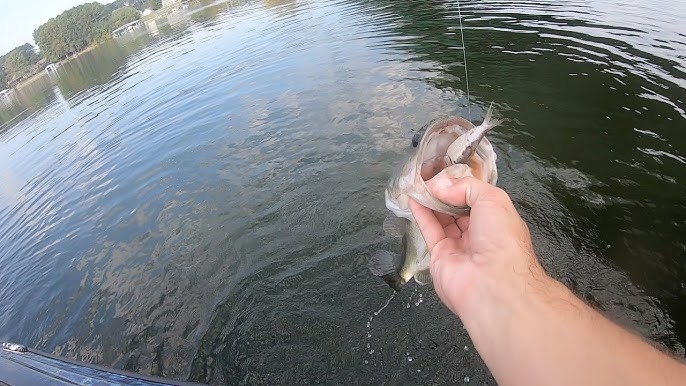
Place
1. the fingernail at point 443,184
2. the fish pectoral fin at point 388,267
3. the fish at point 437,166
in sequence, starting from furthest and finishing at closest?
the fish pectoral fin at point 388,267 < the fish at point 437,166 < the fingernail at point 443,184

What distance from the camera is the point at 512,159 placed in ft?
25.5

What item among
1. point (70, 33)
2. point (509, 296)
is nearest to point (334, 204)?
point (509, 296)

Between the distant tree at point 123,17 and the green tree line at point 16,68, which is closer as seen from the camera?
the green tree line at point 16,68

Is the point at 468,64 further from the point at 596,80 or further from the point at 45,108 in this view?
the point at 45,108

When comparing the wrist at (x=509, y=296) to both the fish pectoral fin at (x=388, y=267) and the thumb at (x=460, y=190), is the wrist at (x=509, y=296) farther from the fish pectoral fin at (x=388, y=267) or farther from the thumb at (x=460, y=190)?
the fish pectoral fin at (x=388, y=267)

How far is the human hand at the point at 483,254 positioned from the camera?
1966 millimetres

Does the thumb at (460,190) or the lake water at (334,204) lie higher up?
the thumb at (460,190)

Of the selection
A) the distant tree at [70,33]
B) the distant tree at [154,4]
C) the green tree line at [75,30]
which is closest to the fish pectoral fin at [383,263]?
the green tree line at [75,30]

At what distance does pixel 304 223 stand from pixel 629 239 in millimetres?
5102

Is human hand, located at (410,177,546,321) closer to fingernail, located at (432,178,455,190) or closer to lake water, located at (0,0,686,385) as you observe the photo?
fingernail, located at (432,178,455,190)

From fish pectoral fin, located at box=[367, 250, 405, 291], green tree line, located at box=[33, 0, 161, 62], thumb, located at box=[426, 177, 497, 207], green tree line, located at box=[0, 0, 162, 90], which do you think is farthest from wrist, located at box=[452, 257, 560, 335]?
green tree line, located at box=[33, 0, 161, 62]

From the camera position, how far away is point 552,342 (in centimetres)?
168

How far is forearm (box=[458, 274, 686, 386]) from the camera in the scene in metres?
1.52

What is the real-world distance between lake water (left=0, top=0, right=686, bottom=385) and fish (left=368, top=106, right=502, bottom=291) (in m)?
2.02
